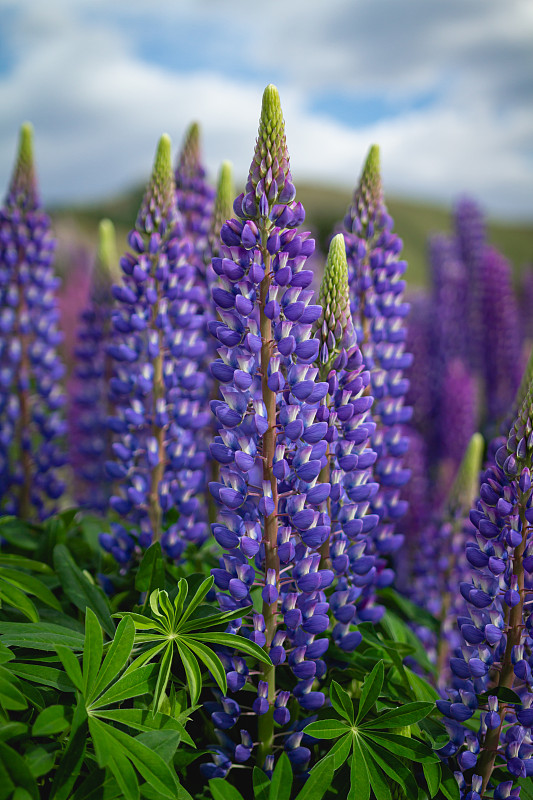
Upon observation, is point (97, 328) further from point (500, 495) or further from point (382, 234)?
point (500, 495)

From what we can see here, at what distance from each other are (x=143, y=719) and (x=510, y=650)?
3.01 feet

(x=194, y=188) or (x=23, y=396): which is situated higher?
(x=194, y=188)

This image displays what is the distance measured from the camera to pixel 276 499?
1841 millimetres

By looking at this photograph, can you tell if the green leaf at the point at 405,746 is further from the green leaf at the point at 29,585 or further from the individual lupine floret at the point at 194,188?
the individual lupine floret at the point at 194,188

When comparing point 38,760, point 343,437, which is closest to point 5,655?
point 38,760

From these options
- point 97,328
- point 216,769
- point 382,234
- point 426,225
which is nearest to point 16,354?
point 97,328

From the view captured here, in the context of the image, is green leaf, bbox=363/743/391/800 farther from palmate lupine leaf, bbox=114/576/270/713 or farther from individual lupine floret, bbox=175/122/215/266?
individual lupine floret, bbox=175/122/215/266

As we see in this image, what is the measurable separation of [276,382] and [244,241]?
0.37m

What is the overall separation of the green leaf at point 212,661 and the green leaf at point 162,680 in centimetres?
6

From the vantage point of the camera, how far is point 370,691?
69.7 inches

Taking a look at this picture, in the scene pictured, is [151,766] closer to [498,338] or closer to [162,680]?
[162,680]

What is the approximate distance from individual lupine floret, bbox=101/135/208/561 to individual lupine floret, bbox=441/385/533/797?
104cm

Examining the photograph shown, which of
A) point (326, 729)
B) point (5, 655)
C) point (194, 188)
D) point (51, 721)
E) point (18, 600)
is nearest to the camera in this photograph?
point (51, 721)

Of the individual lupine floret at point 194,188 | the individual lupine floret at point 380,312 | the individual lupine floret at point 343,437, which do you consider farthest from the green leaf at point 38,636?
the individual lupine floret at point 194,188
